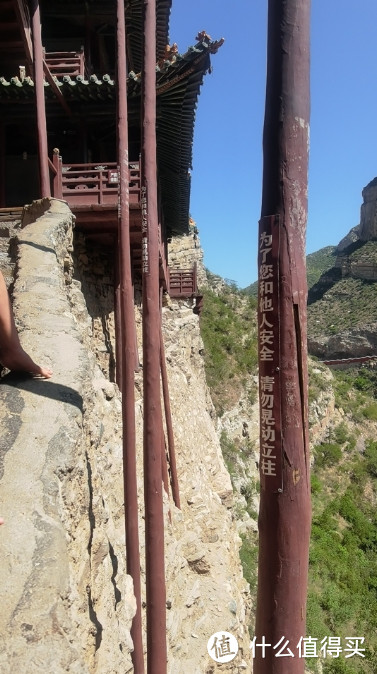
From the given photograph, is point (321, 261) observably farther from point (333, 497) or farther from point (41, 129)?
point (41, 129)

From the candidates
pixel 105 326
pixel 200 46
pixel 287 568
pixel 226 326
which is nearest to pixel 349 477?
pixel 226 326

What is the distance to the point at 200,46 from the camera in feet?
20.6

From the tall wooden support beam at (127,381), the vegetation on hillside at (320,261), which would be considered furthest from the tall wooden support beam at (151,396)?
the vegetation on hillside at (320,261)

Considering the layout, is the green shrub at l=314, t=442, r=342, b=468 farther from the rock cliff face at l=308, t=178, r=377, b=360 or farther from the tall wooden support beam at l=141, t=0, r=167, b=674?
the tall wooden support beam at l=141, t=0, r=167, b=674

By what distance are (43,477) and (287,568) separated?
124 cm

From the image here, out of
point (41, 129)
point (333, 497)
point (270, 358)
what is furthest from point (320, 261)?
point (270, 358)

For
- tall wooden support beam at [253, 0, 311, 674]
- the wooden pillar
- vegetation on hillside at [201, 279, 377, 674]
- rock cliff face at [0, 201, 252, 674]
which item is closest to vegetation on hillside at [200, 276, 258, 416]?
vegetation on hillside at [201, 279, 377, 674]

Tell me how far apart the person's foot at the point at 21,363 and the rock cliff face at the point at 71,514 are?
0.07m

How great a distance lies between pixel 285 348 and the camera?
1.81 m

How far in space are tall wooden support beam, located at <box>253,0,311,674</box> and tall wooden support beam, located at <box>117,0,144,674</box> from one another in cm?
268

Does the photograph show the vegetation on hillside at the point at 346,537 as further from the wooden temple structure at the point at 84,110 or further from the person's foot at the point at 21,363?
the person's foot at the point at 21,363

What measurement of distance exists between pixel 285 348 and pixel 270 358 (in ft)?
0.25

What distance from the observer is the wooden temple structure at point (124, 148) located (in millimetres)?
3951

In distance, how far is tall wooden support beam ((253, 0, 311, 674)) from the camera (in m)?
1.75
